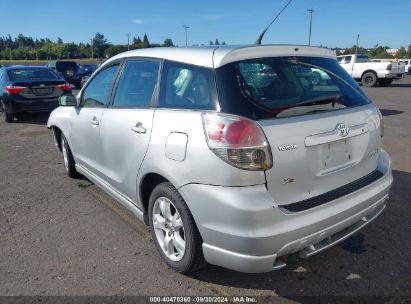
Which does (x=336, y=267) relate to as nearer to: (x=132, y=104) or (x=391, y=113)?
(x=132, y=104)

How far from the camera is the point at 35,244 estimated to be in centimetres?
349

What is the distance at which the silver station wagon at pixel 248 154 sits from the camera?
232 cm

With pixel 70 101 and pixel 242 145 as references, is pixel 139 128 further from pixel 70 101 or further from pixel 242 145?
pixel 70 101

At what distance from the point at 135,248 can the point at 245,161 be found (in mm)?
1599

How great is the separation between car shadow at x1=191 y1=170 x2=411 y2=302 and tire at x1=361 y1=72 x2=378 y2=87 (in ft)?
65.5

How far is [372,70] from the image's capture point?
21.2 m

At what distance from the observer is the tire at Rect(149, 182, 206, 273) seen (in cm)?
262

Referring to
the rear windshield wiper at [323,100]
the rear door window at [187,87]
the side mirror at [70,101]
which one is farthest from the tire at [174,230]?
the side mirror at [70,101]

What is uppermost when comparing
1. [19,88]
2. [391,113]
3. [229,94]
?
[229,94]

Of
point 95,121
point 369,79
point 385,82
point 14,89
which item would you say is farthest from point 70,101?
point 385,82

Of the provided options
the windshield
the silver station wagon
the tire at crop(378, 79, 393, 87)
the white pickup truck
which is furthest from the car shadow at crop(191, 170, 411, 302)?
the tire at crop(378, 79, 393, 87)

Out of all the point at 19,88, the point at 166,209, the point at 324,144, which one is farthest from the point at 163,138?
the point at 19,88

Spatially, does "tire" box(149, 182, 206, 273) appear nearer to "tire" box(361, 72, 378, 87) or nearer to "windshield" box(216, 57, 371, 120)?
"windshield" box(216, 57, 371, 120)

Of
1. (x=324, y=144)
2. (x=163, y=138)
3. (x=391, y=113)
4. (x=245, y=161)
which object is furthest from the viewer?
(x=391, y=113)
